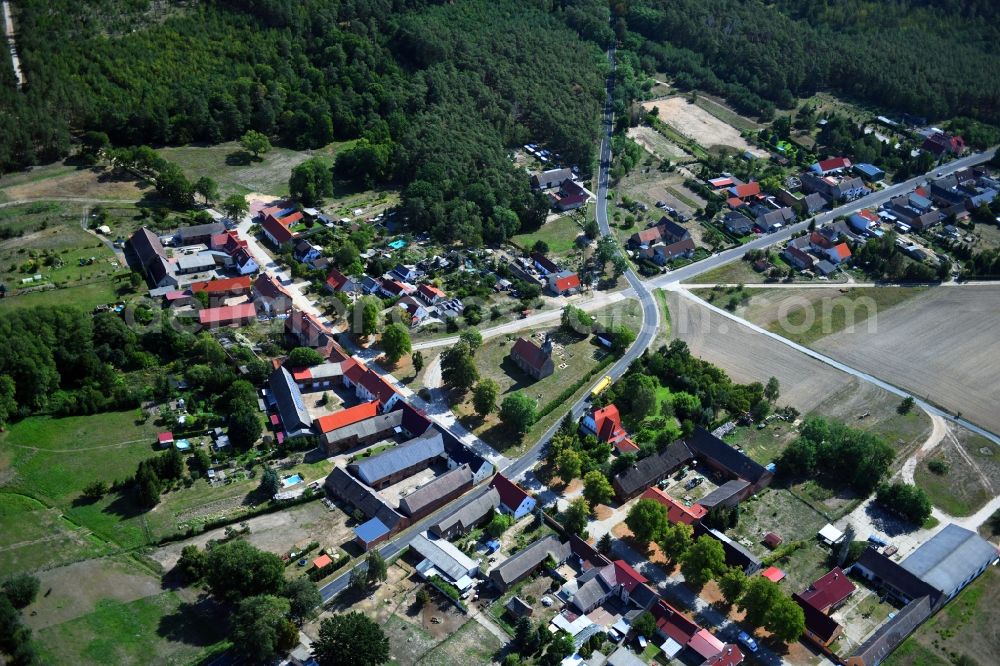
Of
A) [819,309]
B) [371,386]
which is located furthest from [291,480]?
[819,309]

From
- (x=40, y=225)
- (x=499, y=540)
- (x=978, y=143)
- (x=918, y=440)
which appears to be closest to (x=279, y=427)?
(x=499, y=540)

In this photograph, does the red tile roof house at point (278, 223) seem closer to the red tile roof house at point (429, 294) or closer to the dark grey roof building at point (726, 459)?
the red tile roof house at point (429, 294)

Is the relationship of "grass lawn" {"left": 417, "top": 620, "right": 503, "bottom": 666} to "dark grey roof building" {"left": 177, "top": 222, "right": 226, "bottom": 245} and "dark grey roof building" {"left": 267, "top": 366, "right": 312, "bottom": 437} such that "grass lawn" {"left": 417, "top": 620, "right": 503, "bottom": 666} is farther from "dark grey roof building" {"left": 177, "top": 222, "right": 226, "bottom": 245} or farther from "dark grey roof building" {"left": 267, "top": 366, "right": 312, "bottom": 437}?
"dark grey roof building" {"left": 177, "top": 222, "right": 226, "bottom": 245}

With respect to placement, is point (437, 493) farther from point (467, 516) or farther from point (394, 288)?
point (394, 288)

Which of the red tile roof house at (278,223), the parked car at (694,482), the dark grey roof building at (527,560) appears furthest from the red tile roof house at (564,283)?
the dark grey roof building at (527,560)

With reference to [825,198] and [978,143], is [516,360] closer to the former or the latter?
[825,198]
